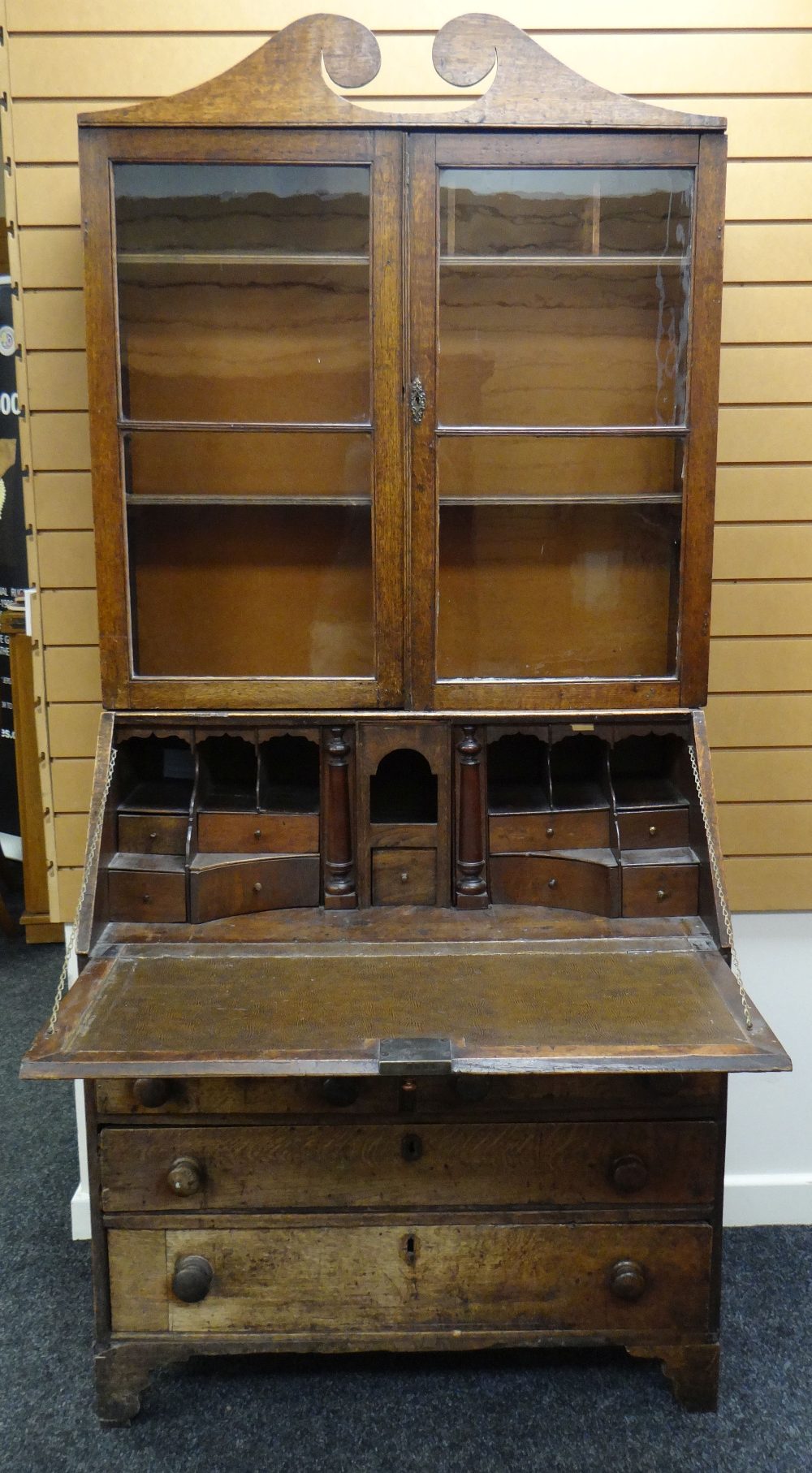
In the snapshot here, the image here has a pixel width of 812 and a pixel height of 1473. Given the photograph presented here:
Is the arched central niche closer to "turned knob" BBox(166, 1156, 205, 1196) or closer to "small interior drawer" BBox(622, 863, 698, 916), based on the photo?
"small interior drawer" BBox(622, 863, 698, 916)

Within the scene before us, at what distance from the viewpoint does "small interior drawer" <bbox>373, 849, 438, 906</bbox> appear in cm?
202

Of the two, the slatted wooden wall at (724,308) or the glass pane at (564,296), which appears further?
the slatted wooden wall at (724,308)

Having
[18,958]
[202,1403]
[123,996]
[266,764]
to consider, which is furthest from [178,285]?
[18,958]

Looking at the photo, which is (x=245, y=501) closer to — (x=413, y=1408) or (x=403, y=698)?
(x=403, y=698)

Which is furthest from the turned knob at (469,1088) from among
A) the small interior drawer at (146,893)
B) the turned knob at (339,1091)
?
the small interior drawer at (146,893)

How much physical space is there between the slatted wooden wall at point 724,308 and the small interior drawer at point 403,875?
71 cm

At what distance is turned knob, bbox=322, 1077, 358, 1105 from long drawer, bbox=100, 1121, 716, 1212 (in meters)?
0.05

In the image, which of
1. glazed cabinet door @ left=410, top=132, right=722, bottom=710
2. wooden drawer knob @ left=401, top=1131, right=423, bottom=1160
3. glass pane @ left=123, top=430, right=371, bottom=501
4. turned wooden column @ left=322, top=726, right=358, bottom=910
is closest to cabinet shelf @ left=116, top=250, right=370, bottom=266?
glazed cabinet door @ left=410, top=132, right=722, bottom=710

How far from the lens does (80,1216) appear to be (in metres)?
2.38

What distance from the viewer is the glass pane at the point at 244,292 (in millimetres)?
1834

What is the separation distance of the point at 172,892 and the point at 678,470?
3.70 ft

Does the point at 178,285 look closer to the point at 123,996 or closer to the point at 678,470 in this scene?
the point at 678,470

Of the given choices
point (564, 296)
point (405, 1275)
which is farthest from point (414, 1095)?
point (564, 296)

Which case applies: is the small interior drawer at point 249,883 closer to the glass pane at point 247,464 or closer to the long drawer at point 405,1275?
the long drawer at point 405,1275
